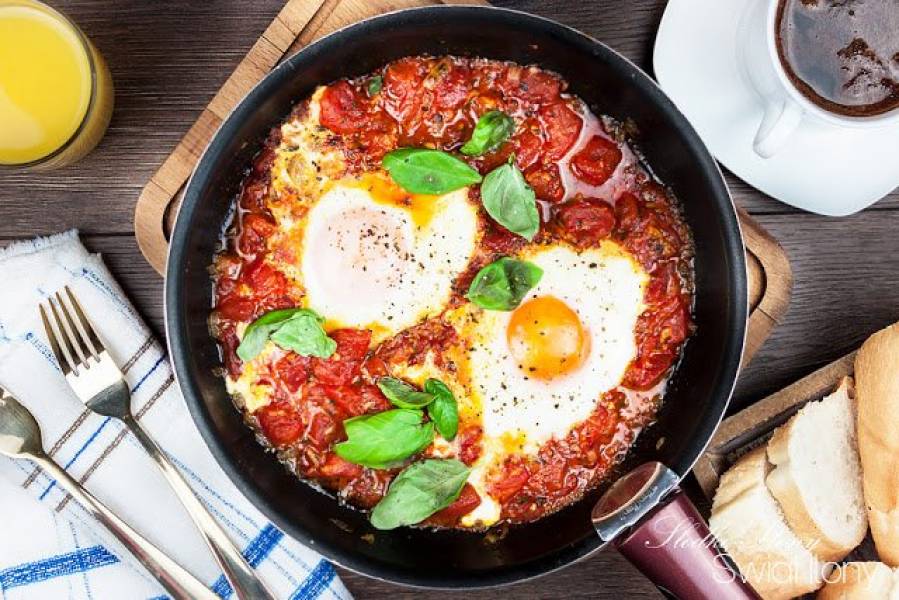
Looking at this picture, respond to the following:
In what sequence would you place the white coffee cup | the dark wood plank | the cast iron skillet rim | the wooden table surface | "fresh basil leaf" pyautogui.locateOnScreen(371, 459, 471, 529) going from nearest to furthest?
the white coffee cup
the cast iron skillet rim
"fresh basil leaf" pyautogui.locateOnScreen(371, 459, 471, 529)
the wooden table surface
the dark wood plank

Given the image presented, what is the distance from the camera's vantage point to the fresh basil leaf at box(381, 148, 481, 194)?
320 cm

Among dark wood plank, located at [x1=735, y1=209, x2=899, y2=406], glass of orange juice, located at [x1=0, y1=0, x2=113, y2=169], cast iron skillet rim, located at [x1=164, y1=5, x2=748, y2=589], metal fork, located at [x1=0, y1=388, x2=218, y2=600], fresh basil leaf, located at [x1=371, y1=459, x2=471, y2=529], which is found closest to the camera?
cast iron skillet rim, located at [x1=164, y1=5, x2=748, y2=589]

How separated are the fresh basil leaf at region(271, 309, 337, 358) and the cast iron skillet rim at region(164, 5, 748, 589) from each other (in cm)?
33

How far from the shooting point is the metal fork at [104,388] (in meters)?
3.47

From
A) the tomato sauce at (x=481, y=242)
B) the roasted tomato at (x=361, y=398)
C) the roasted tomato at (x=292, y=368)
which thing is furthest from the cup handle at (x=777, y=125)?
the roasted tomato at (x=292, y=368)

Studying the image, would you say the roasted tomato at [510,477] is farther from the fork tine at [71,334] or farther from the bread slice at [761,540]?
the fork tine at [71,334]

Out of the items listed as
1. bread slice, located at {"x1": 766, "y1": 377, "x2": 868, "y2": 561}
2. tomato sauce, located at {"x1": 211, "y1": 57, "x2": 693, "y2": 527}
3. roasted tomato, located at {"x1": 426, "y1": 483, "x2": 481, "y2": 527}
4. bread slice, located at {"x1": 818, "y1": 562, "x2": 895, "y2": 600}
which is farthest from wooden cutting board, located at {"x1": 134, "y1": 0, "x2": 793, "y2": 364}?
bread slice, located at {"x1": 818, "y1": 562, "x2": 895, "y2": 600}

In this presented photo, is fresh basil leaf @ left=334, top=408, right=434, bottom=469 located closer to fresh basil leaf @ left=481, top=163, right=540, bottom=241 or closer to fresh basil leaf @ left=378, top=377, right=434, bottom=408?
fresh basil leaf @ left=378, top=377, right=434, bottom=408

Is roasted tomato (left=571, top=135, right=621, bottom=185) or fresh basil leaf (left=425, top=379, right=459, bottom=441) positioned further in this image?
roasted tomato (left=571, top=135, right=621, bottom=185)

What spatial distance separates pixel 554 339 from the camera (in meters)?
3.36

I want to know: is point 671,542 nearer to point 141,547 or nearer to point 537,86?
point 537,86

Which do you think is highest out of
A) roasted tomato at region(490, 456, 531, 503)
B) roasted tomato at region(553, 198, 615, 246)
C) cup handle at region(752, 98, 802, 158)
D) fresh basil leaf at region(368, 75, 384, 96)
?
cup handle at region(752, 98, 802, 158)

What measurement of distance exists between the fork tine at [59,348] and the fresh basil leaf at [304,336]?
2.61 feet

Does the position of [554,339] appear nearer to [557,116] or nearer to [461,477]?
[461,477]
